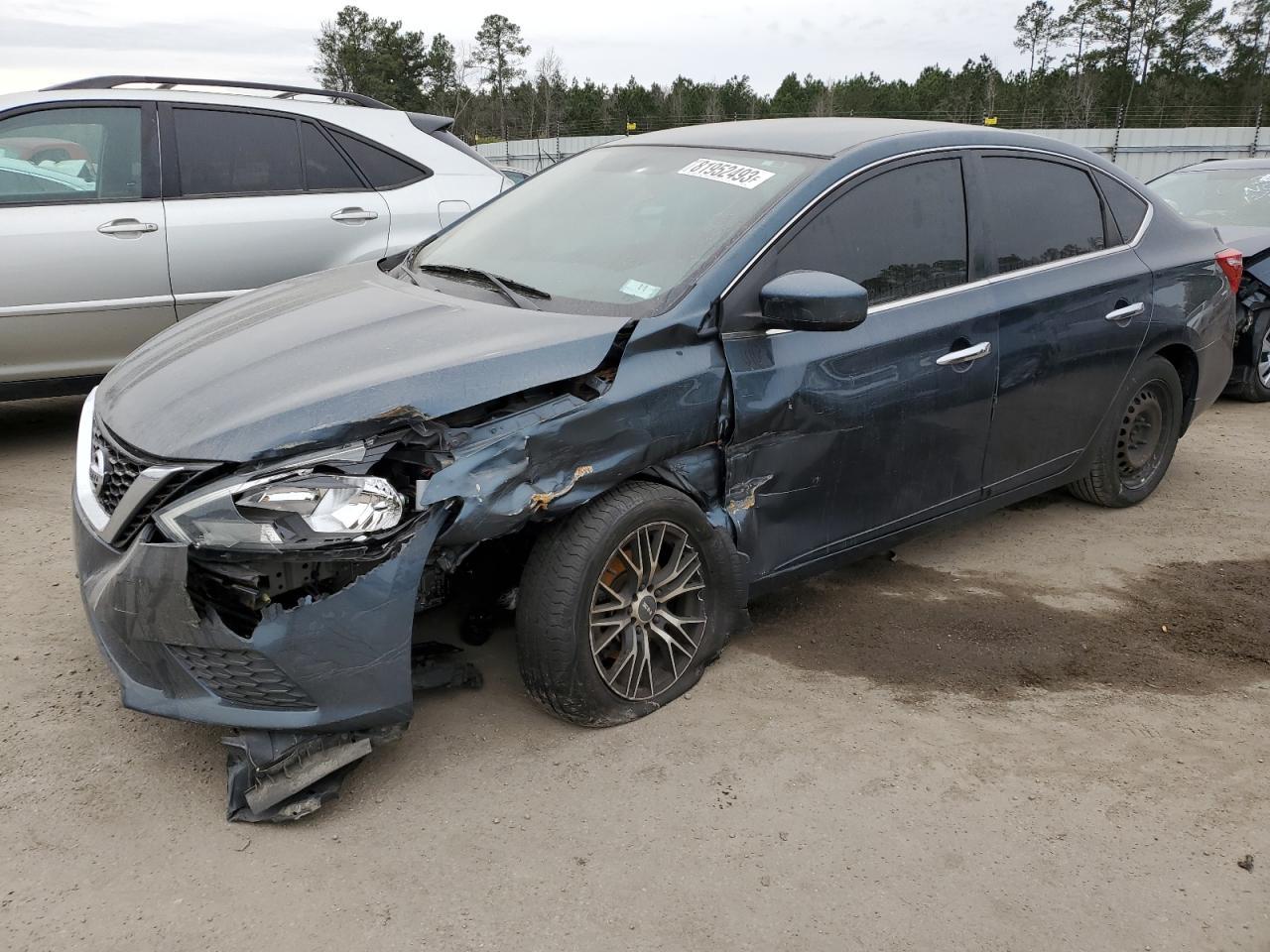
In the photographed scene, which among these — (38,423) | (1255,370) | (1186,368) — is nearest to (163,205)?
(38,423)

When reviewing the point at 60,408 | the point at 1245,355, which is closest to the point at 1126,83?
the point at 1245,355

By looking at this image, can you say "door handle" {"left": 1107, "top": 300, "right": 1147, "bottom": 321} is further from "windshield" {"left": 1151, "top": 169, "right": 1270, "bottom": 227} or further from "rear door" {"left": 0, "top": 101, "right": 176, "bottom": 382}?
"rear door" {"left": 0, "top": 101, "right": 176, "bottom": 382}

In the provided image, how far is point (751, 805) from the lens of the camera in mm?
2812

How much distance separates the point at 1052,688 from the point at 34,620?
3.44 m

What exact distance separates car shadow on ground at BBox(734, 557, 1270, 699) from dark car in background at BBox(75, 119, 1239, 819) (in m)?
0.33

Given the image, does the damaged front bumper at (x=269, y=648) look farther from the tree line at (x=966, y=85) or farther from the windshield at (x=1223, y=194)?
the tree line at (x=966, y=85)

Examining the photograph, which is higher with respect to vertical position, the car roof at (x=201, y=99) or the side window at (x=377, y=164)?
the car roof at (x=201, y=99)

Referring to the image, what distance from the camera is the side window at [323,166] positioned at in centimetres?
598

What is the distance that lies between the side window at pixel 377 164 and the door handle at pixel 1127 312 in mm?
3923

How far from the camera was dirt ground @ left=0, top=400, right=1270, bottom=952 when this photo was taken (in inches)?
94.5

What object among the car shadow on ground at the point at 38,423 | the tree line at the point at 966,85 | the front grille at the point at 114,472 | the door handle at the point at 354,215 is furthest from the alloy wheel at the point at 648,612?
the tree line at the point at 966,85

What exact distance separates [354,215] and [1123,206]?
3.95 m

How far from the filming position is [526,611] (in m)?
2.92

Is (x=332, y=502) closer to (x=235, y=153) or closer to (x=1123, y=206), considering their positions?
(x=1123, y=206)
